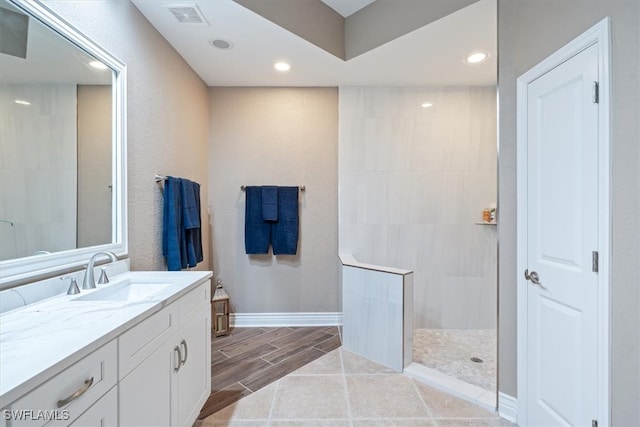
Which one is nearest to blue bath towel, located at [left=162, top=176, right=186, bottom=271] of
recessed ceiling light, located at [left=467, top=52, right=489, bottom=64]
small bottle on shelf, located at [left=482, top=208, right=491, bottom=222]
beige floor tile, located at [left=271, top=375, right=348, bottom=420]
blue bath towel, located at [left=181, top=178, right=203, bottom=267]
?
blue bath towel, located at [left=181, top=178, right=203, bottom=267]

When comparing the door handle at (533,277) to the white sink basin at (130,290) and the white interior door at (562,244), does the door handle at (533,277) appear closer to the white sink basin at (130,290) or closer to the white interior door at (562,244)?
the white interior door at (562,244)

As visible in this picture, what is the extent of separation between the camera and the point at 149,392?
3.71 feet

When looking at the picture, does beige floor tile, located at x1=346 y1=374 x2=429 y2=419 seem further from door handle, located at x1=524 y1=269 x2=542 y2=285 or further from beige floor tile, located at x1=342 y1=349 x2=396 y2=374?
door handle, located at x1=524 y1=269 x2=542 y2=285

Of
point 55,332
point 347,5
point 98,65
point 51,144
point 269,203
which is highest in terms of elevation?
point 347,5

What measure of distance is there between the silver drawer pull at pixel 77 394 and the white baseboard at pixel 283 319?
231cm

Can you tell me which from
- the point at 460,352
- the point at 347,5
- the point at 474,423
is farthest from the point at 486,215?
the point at 347,5

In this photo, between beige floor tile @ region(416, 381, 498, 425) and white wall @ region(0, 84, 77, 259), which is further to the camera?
beige floor tile @ region(416, 381, 498, 425)

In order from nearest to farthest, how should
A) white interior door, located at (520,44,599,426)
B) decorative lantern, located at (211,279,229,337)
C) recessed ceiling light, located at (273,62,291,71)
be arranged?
white interior door, located at (520,44,599,426), recessed ceiling light, located at (273,62,291,71), decorative lantern, located at (211,279,229,337)

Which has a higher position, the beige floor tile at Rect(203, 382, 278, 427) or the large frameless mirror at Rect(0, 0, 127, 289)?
the large frameless mirror at Rect(0, 0, 127, 289)

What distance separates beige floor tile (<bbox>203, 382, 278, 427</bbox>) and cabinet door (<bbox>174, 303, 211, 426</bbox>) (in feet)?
0.58

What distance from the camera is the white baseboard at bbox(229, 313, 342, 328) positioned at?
10.1 feet

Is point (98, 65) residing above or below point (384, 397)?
above

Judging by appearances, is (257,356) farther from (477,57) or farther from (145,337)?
(477,57)

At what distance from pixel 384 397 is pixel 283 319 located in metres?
1.44
